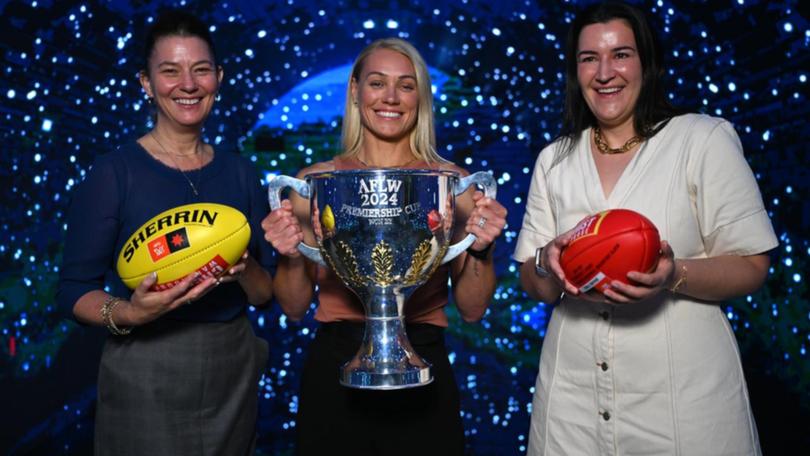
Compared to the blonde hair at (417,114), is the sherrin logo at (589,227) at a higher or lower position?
lower

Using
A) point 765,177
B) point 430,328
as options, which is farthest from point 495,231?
point 765,177

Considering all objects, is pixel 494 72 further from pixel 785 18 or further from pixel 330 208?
pixel 330 208

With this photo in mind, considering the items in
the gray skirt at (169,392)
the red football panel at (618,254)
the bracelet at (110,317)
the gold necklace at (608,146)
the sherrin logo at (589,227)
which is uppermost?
the gold necklace at (608,146)

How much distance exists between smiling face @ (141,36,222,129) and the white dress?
769 millimetres

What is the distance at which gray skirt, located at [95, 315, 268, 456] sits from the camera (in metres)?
1.50

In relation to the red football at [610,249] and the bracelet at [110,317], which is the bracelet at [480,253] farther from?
the bracelet at [110,317]

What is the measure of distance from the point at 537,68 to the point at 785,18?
895mm

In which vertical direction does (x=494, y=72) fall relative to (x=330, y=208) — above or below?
Result: above

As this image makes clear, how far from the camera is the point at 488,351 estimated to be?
3.26m

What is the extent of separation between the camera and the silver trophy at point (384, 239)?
1242 millimetres

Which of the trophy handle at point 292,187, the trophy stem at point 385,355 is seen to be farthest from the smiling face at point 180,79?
the trophy stem at point 385,355

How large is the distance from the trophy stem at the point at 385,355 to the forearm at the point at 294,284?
10.1 inches

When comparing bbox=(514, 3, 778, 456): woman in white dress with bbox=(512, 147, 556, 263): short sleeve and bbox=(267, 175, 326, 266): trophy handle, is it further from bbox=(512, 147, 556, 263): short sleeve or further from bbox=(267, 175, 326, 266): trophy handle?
bbox=(267, 175, 326, 266): trophy handle

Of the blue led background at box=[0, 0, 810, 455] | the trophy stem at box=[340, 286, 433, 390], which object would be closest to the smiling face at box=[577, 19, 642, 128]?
the trophy stem at box=[340, 286, 433, 390]
